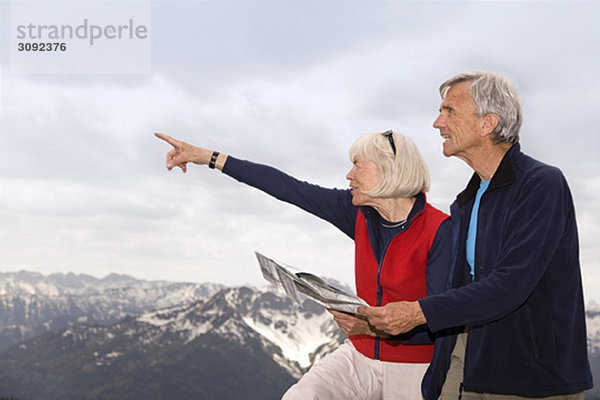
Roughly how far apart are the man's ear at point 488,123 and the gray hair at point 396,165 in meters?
0.65

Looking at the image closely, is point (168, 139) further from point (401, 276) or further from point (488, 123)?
point (488, 123)

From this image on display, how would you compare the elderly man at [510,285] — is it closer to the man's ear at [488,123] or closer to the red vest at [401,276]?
→ the man's ear at [488,123]

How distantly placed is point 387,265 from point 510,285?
1.15 m

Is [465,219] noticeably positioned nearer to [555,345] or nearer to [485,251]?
[485,251]

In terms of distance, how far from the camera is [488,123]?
3.36 meters

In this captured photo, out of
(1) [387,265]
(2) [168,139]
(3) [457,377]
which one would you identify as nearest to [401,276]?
(1) [387,265]

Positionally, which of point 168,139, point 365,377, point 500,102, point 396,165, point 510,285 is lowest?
point 365,377

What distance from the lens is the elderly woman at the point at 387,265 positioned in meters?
3.76

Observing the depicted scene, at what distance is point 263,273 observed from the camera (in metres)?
3.51

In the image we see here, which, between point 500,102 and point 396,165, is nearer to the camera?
point 500,102

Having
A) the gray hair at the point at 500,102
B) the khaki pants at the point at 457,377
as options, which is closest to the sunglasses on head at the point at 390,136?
the gray hair at the point at 500,102

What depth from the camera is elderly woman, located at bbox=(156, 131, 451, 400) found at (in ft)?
12.3

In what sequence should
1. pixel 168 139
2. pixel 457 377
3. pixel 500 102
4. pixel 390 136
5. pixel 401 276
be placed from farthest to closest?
1. pixel 168 139
2. pixel 390 136
3. pixel 401 276
4. pixel 457 377
5. pixel 500 102

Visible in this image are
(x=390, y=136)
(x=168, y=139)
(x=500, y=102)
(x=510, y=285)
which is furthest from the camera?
(x=168, y=139)
